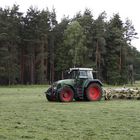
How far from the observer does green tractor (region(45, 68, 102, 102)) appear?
25.6 m

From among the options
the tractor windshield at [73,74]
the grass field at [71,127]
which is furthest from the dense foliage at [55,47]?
the grass field at [71,127]

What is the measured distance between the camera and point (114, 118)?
14703 millimetres

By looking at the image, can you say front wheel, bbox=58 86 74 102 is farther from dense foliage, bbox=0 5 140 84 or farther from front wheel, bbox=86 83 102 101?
dense foliage, bbox=0 5 140 84

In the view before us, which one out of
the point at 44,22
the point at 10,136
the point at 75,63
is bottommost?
the point at 10,136

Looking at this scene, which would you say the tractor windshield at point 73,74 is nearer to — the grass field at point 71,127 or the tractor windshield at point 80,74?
the tractor windshield at point 80,74

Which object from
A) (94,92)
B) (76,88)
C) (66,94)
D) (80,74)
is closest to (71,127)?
(66,94)

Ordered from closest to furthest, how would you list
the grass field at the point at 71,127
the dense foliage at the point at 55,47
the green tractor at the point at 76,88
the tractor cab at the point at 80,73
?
the grass field at the point at 71,127 < the green tractor at the point at 76,88 < the tractor cab at the point at 80,73 < the dense foliage at the point at 55,47

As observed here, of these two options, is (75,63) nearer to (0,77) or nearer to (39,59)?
(39,59)

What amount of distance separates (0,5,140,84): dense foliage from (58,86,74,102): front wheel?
53.2m

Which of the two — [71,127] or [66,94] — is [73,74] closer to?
[66,94]

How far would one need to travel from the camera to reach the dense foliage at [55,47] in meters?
81.4

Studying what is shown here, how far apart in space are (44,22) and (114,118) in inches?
2795

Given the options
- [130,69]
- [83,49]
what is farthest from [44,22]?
[130,69]

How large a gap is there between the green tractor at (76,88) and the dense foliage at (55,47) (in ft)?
172
